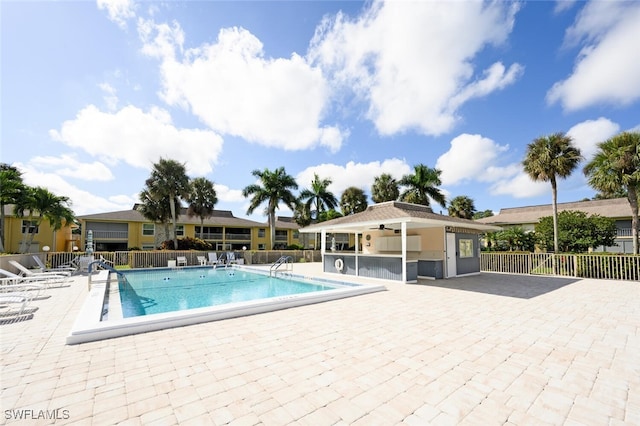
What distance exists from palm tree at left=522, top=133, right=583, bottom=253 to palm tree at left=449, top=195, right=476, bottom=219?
16139mm

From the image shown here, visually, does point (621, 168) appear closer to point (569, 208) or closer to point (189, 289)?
point (189, 289)

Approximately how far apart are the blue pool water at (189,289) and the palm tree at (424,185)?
18139mm

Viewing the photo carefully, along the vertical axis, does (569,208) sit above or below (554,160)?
below

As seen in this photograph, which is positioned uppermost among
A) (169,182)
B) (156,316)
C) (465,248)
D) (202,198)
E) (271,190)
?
(169,182)

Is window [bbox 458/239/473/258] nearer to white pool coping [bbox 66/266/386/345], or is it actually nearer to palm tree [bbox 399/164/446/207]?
white pool coping [bbox 66/266/386/345]

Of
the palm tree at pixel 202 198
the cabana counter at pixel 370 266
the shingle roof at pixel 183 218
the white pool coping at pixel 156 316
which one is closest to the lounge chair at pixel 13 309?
the white pool coping at pixel 156 316

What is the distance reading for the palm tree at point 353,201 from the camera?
33.0 meters

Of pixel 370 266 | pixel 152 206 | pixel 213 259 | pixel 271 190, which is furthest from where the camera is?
pixel 271 190

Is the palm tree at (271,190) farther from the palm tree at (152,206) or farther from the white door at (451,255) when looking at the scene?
the white door at (451,255)

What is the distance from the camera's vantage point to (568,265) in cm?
1445

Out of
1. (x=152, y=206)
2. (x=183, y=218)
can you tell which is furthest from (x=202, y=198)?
(x=183, y=218)

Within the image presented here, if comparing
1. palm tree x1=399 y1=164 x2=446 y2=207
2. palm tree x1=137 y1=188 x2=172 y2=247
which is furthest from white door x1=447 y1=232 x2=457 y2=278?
palm tree x1=137 y1=188 x2=172 y2=247

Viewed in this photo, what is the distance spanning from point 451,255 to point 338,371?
40.1ft

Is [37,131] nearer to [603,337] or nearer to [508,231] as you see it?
[603,337]
